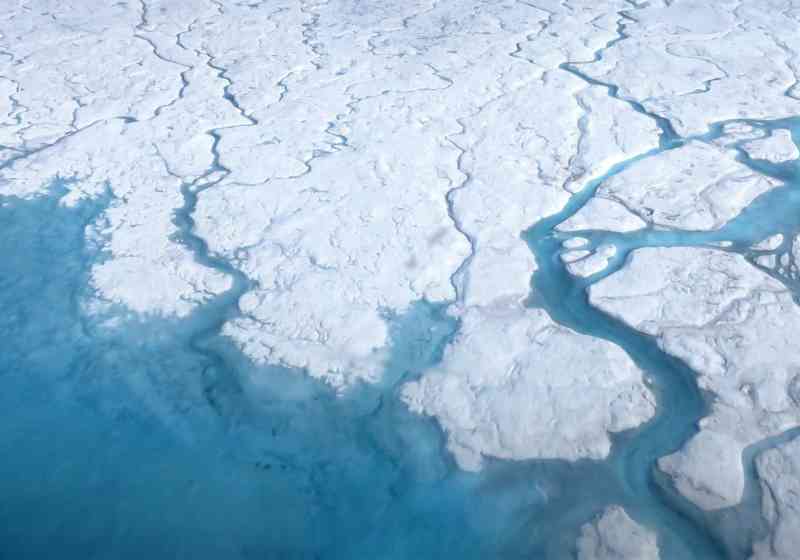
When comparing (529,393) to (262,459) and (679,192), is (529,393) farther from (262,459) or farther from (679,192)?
(679,192)

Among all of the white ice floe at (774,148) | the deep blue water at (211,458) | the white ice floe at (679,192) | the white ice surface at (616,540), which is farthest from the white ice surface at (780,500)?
the white ice floe at (774,148)

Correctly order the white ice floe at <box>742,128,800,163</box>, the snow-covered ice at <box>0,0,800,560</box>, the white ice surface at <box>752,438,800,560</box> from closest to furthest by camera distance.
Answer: the white ice surface at <box>752,438,800,560</box>
the snow-covered ice at <box>0,0,800,560</box>
the white ice floe at <box>742,128,800,163</box>

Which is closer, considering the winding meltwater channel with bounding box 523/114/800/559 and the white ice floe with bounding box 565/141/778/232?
the winding meltwater channel with bounding box 523/114/800/559

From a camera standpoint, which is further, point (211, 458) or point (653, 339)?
point (653, 339)

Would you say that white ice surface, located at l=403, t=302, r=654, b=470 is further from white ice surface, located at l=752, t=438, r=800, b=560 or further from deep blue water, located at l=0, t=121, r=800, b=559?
white ice surface, located at l=752, t=438, r=800, b=560

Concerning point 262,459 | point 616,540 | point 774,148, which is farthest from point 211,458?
point 774,148

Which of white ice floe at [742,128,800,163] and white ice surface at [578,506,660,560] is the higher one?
white ice surface at [578,506,660,560]

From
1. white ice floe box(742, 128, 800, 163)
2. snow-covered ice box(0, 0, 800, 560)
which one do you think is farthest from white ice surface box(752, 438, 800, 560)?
white ice floe box(742, 128, 800, 163)

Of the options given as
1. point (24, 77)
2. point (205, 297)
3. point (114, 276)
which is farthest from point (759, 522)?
point (24, 77)

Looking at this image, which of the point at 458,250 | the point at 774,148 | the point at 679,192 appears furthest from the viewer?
the point at 774,148
